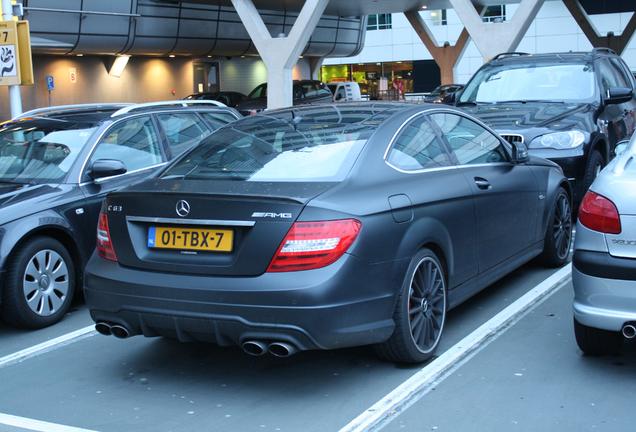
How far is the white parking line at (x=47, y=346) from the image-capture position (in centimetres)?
549

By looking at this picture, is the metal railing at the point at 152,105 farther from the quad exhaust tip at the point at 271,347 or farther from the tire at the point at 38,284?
the quad exhaust tip at the point at 271,347

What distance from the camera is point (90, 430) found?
13.8 ft

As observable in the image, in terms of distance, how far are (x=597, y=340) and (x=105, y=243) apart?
9.69ft

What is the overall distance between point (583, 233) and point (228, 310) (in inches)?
79.0

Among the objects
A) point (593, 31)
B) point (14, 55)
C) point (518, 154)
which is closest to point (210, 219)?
point (518, 154)

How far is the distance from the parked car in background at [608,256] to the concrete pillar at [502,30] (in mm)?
19807

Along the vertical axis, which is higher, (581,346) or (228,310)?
(228,310)

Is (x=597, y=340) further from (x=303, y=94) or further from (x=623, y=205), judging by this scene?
(x=303, y=94)

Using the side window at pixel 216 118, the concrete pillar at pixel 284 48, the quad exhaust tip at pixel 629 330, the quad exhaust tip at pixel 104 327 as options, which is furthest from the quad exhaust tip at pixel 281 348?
the concrete pillar at pixel 284 48

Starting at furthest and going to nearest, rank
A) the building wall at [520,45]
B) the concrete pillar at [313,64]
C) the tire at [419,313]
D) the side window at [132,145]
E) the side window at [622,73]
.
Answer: the building wall at [520,45], the concrete pillar at [313,64], the side window at [622,73], the side window at [132,145], the tire at [419,313]

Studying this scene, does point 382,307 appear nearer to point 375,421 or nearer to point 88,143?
point 375,421

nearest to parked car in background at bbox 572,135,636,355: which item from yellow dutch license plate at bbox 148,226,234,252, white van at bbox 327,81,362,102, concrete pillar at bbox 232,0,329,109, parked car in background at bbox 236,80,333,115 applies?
yellow dutch license plate at bbox 148,226,234,252

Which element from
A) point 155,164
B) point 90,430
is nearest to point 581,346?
point 90,430

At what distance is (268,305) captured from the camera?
4242 millimetres
